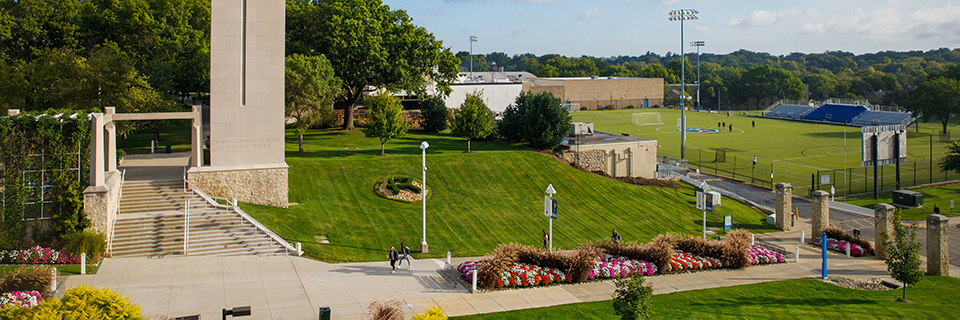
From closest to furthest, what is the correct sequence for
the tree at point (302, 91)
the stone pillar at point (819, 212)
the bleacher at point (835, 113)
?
the stone pillar at point (819, 212) → the tree at point (302, 91) → the bleacher at point (835, 113)

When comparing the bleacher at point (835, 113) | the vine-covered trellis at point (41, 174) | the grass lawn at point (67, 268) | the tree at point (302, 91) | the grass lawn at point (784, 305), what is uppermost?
the bleacher at point (835, 113)

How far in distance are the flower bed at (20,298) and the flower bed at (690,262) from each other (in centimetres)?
2247

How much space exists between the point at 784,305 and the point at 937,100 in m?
90.9

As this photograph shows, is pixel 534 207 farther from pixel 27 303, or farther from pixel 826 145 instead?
pixel 826 145

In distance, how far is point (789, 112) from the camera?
11862 cm

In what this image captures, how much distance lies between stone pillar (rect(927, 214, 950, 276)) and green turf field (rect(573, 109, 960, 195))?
61.9 feet

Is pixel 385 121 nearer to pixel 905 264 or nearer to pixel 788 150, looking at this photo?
pixel 905 264

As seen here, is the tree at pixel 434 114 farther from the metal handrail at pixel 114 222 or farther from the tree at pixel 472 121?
the metal handrail at pixel 114 222

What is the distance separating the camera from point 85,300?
16000 mm

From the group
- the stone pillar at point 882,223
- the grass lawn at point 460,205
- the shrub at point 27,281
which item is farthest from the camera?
the stone pillar at point 882,223

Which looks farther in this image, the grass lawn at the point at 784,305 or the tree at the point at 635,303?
the grass lawn at the point at 784,305

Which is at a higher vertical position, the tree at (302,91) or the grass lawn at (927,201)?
the tree at (302,91)

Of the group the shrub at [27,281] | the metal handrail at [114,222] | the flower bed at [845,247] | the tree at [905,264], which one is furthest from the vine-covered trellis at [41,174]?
the flower bed at [845,247]

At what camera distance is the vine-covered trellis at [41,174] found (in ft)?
86.0
